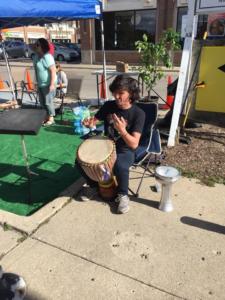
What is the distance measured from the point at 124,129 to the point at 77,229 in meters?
1.10

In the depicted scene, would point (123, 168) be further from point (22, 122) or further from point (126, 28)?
point (126, 28)

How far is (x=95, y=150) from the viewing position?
126 inches

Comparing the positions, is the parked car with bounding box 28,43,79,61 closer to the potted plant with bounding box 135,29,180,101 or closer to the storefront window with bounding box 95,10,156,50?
the storefront window with bounding box 95,10,156,50

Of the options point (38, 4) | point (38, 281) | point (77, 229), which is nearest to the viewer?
point (38, 281)

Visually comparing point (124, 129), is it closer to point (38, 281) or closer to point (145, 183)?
point (145, 183)

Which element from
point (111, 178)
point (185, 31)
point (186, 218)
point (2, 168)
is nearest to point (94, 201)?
point (111, 178)

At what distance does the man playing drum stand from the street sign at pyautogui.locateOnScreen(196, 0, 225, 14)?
1783 millimetres

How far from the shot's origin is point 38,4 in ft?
17.7

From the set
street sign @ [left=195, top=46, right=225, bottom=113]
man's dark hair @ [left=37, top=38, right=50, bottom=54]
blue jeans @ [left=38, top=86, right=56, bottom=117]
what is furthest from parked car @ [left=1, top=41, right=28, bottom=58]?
street sign @ [left=195, top=46, right=225, bottom=113]

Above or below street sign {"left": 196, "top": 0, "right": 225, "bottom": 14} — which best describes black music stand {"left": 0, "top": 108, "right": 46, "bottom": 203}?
below

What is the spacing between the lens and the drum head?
3068mm

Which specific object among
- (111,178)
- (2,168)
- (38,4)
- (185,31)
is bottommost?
(2,168)

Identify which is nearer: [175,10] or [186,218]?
[186,218]

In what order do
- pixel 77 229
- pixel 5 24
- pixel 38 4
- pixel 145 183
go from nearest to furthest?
pixel 77 229
pixel 145 183
pixel 38 4
pixel 5 24
